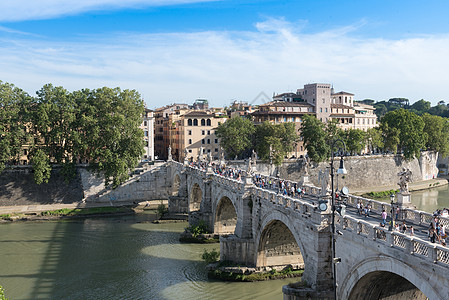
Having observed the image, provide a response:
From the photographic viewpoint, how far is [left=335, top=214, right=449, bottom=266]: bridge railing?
12.0 metres

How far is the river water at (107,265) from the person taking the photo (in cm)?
2473

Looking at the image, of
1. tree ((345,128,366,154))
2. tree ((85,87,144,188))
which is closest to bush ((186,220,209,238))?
tree ((85,87,144,188))

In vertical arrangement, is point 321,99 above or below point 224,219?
above

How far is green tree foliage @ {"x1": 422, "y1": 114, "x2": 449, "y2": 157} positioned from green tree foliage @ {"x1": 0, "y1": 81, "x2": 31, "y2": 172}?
61.9m

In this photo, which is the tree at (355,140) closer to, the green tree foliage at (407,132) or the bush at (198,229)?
the green tree foliage at (407,132)

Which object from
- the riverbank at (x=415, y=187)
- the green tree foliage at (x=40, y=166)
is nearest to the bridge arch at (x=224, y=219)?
the green tree foliage at (x=40, y=166)

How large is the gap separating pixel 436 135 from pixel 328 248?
64.6 meters

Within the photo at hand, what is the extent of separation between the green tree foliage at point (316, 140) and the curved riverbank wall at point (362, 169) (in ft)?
5.55

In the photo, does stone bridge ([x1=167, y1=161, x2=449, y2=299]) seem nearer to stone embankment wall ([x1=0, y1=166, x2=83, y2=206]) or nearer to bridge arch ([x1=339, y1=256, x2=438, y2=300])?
bridge arch ([x1=339, y1=256, x2=438, y2=300])

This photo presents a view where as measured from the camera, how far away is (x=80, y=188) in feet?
168

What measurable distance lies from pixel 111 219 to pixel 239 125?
23099mm

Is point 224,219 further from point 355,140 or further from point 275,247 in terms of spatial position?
point 355,140

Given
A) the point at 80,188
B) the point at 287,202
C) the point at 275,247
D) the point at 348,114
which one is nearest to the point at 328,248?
the point at 287,202

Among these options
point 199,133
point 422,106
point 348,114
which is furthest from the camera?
point 422,106
